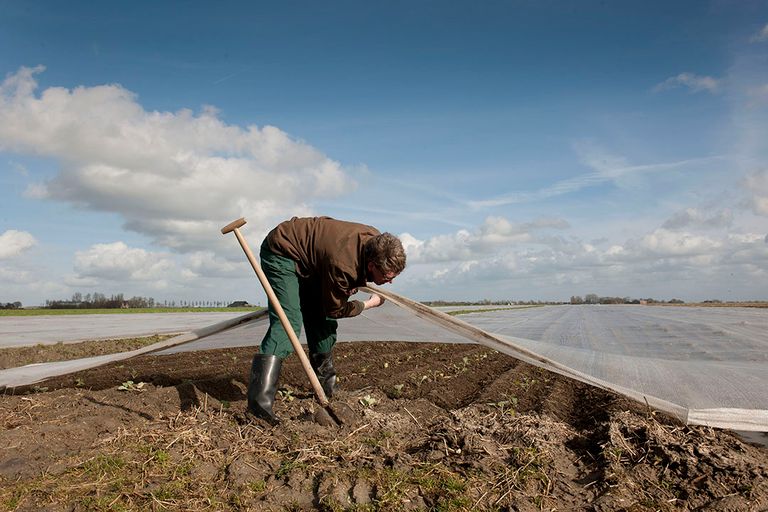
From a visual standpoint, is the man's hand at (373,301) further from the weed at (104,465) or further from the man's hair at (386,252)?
the weed at (104,465)

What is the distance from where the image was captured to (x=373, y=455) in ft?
9.61

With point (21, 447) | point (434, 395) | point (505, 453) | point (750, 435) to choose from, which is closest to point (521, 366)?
point (434, 395)

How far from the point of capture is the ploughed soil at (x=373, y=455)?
8.11 ft

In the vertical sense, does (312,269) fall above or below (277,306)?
above

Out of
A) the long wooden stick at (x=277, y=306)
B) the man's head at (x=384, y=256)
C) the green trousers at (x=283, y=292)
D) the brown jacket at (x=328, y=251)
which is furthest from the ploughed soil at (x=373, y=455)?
the man's head at (x=384, y=256)

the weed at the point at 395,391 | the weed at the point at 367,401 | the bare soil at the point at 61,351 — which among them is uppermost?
the weed at the point at 367,401

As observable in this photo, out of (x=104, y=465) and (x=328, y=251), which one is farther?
(x=328, y=251)

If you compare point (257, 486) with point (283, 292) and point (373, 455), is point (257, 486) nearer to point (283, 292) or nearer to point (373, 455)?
point (373, 455)

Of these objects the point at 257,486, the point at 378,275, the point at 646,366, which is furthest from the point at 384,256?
the point at 646,366

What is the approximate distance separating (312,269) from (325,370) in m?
1.16

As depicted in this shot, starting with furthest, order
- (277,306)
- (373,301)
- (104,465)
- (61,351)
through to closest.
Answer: (61,351) → (373,301) → (277,306) → (104,465)

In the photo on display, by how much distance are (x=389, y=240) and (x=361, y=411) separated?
130 centimetres

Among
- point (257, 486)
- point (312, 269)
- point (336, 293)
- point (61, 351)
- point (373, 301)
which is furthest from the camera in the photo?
point (61, 351)

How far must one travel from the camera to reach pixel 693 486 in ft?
8.25
